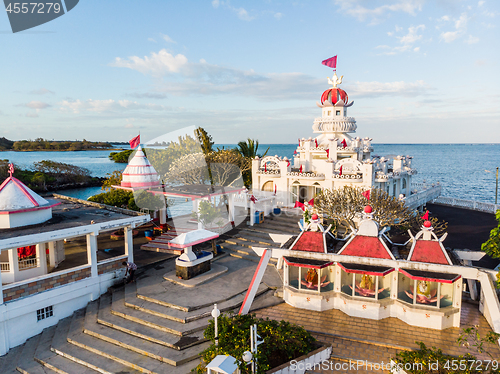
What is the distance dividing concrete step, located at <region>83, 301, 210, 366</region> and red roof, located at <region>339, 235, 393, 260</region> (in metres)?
6.77

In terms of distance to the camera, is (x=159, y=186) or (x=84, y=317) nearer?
(x=84, y=317)

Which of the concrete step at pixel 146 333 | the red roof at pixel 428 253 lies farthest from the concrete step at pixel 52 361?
the red roof at pixel 428 253

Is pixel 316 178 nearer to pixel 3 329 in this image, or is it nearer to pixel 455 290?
pixel 455 290

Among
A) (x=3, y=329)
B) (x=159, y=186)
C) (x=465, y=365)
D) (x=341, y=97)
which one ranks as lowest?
(x=3, y=329)

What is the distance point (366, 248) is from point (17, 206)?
1551cm

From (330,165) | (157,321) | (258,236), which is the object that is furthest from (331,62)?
(157,321)

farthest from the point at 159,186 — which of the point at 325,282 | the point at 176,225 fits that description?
the point at 325,282

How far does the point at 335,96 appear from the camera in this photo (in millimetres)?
29062

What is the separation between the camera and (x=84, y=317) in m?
14.1

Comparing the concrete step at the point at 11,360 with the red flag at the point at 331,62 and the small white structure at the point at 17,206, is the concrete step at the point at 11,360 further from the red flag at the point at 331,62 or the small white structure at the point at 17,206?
the red flag at the point at 331,62

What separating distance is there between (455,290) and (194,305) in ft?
33.7

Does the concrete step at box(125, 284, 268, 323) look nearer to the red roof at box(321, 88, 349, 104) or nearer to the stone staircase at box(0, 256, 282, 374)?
the stone staircase at box(0, 256, 282, 374)

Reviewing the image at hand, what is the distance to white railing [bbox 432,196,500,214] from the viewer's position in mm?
29573

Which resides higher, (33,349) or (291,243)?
(291,243)
